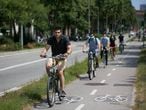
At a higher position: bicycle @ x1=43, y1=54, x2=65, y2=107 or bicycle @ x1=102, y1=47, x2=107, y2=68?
bicycle @ x1=43, y1=54, x2=65, y2=107

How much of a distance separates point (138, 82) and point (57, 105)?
20.6 feet

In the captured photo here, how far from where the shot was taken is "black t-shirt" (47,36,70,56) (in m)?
12.9

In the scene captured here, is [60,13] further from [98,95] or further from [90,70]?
[98,95]

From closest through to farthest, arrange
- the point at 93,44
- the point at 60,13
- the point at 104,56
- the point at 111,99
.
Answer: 1. the point at 111,99
2. the point at 93,44
3. the point at 104,56
4. the point at 60,13

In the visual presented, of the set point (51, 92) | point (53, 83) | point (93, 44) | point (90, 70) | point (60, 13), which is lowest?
point (90, 70)

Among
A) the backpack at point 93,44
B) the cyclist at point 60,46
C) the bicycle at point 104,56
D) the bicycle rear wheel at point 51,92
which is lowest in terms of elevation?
the bicycle at point 104,56

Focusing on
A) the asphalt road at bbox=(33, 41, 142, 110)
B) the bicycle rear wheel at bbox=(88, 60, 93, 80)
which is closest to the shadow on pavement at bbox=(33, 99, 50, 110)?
the asphalt road at bbox=(33, 41, 142, 110)

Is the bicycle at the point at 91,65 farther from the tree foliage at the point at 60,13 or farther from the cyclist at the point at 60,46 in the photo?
the cyclist at the point at 60,46

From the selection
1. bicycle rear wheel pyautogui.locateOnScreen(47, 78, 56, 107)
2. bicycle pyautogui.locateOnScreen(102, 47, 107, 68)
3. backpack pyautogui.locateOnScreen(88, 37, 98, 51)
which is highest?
backpack pyautogui.locateOnScreen(88, 37, 98, 51)

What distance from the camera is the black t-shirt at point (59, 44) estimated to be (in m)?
12.9

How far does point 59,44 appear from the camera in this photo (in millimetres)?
12945

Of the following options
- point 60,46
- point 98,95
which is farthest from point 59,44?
point 98,95

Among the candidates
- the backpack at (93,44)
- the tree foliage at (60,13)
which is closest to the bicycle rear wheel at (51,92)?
the tree foliage at (60,13)

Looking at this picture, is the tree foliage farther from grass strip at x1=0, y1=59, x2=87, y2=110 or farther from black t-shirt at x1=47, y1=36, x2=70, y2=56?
black t-shirt at x1=47, y1=36, x2=70, y2=56
